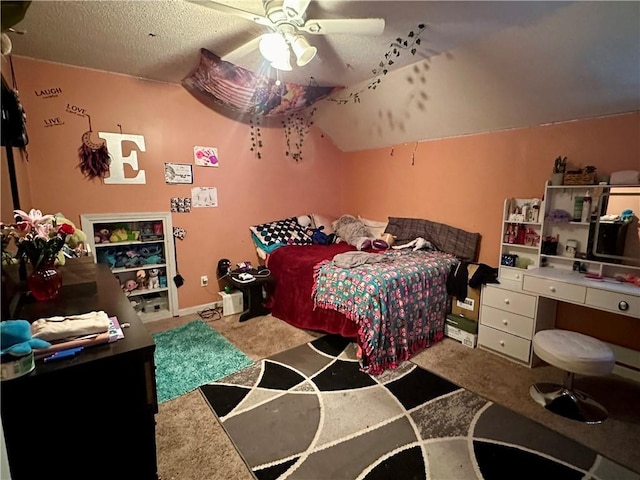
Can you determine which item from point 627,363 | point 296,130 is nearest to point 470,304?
point 627,363

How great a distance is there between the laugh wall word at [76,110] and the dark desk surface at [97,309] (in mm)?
1912

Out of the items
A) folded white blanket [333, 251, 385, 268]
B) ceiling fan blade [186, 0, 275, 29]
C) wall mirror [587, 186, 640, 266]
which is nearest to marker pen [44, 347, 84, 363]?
ceiling fan blade [186, 0, 275, 29]

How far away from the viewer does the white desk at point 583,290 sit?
2.11 meters

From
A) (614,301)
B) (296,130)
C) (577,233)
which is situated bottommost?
(614,301)

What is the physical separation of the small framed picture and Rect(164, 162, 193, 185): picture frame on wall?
368 centimetres

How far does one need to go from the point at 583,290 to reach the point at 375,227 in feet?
7.84

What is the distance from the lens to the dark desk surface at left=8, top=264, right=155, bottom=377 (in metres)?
0.99

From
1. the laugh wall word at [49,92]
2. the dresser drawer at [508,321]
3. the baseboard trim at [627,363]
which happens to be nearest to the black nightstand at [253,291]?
the dresser drawer at [508,321]

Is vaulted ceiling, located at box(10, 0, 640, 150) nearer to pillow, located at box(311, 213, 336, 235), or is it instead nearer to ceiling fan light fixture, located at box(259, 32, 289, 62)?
ceiling fan light fixture, located at box(259, 32, 289, 62)

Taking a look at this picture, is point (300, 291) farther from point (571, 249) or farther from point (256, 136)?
point (571, 249)

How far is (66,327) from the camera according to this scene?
1.06m

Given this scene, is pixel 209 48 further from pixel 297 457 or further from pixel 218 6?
pixel 297 457

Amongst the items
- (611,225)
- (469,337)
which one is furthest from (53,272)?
(611,225)

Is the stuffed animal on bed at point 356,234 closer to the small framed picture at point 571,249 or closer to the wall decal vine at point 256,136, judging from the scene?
the wall decal vine at point 256,136
